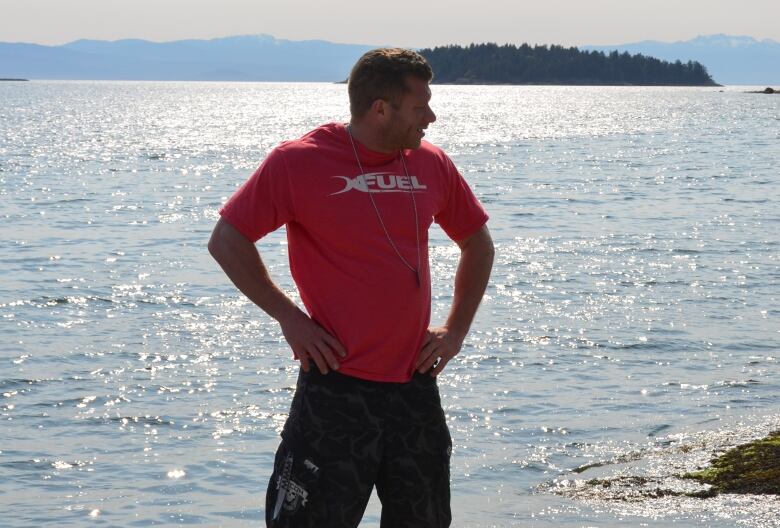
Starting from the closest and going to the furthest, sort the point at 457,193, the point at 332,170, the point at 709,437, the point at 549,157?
1. the point at 332,170
2. the point at 457,193
3. the point at 709,437
4. the point at 549,157

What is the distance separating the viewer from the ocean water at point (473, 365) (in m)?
8.37

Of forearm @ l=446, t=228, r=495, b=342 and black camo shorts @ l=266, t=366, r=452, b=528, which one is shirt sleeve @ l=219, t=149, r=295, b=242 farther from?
forearm @ l=446, t=228, r=495, b=342

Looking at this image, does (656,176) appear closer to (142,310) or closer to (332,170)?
(142,310)

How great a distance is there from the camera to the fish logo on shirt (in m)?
4.19

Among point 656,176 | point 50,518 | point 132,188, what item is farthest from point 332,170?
point 656,176

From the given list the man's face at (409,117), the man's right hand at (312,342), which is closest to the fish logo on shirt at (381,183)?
the man's face at (409,117)

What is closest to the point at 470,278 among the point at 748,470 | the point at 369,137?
the point at 369,137

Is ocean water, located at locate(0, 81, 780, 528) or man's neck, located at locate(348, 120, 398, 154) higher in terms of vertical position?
man's neck, located at locate(348, 120, 398, 154)

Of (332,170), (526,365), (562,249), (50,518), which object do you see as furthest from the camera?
(562,249)

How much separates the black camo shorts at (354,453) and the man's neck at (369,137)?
848mm

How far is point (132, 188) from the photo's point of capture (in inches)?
1510

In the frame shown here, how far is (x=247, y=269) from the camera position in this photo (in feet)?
13.8

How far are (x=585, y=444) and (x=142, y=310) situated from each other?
8303 mm

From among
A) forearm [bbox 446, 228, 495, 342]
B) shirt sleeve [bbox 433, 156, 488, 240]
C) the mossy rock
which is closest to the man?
shirt sleeve [bbox 433, 156, 488, 240]
